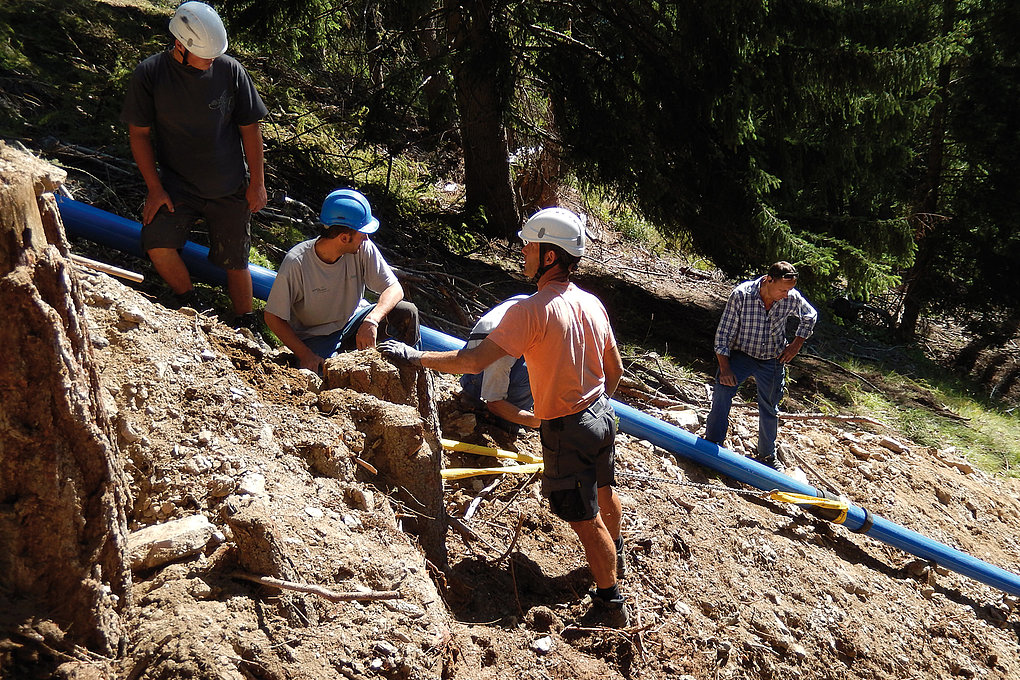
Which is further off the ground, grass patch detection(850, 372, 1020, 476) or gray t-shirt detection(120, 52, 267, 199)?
gray t-shirt detection(120, 52, 267, 199)

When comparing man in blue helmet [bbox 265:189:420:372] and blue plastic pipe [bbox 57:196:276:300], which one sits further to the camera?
blue plastic pipe [bbox 57:196:276:300]

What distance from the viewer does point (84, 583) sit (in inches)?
85.7

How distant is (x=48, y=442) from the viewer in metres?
2.08

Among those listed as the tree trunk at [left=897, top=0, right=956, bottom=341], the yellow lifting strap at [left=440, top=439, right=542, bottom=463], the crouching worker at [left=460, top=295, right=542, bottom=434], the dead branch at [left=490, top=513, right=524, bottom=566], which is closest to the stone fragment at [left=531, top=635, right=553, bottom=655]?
the dead branch at [left=490, top=513, right=524, bottom=566]

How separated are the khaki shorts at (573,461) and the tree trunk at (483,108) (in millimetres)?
4729

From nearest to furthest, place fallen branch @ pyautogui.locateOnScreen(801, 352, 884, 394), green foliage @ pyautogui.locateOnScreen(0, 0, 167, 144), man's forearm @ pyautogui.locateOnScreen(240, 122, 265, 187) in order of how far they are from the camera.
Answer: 1. man's forearm @ pyautogui.locateOnScreen(240, 122, 265, 187)
2. green foliage @ pyautogui.locateOnScreen(0, 0, 167, 144)
3. fallen branch @ pyautogui.locateOnScreen(801, 352, 884, 394)

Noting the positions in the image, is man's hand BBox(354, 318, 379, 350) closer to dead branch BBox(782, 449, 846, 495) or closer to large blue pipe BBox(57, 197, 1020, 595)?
large blue pipe BBox(57, 197, 1020, 595)

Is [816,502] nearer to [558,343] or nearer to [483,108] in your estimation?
[558,343]

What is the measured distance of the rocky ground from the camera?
257cm

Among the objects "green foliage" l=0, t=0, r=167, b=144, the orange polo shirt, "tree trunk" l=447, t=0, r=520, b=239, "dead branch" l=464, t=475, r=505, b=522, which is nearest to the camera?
the orange polo shirt

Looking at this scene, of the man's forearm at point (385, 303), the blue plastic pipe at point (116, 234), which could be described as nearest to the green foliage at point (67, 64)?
the blue plastic pipe at point (116, 234)

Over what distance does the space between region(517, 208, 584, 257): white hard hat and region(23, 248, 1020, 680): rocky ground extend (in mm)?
898

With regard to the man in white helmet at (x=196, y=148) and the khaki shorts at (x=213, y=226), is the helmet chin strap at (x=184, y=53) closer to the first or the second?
the man in white helmet at (x=196, y=148)

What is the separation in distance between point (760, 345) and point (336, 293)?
3.34 metres
